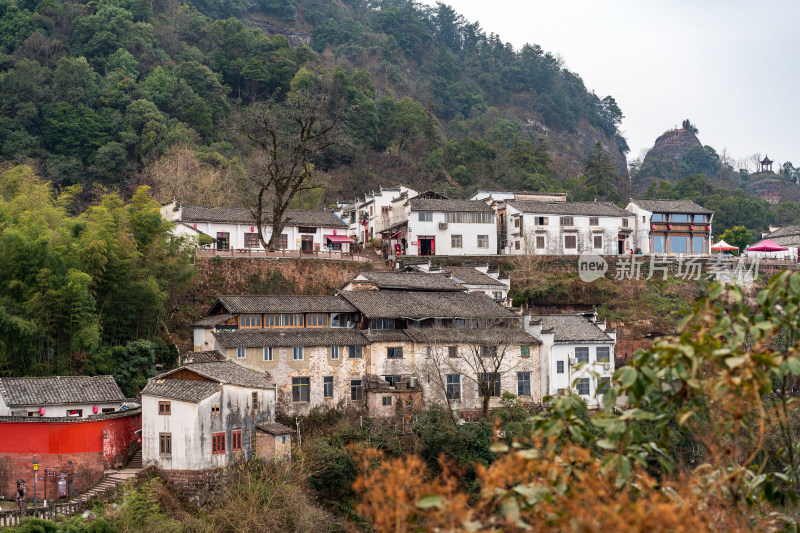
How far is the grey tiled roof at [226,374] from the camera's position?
2487 cm

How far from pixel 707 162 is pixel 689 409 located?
11178 centimetres

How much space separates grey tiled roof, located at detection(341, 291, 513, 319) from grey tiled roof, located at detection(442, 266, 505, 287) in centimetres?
304

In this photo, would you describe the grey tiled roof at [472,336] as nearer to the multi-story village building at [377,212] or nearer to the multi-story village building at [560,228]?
the multi-story village building at [560,228]

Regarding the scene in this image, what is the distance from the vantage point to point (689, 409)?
835 centimetres

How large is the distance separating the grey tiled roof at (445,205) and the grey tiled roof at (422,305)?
12266 mm

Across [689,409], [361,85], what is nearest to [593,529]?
[689,409]

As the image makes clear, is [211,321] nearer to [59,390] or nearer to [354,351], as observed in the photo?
[354,351]

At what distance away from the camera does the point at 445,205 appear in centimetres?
4672

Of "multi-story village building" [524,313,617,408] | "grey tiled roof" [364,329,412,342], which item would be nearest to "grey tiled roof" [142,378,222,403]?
"grey tiled roof" [364,329,412,342]

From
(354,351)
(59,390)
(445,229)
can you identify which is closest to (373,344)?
(354,351)

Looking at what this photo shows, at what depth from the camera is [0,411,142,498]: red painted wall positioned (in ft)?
76.7

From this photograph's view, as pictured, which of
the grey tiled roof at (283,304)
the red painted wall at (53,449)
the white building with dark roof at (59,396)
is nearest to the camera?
the red painted wall at (53,449)

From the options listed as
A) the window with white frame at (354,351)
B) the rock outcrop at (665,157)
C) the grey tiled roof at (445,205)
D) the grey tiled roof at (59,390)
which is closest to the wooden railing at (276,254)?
the grey tiled roof at (445,205)

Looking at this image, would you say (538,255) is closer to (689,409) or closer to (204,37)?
(689,409)
